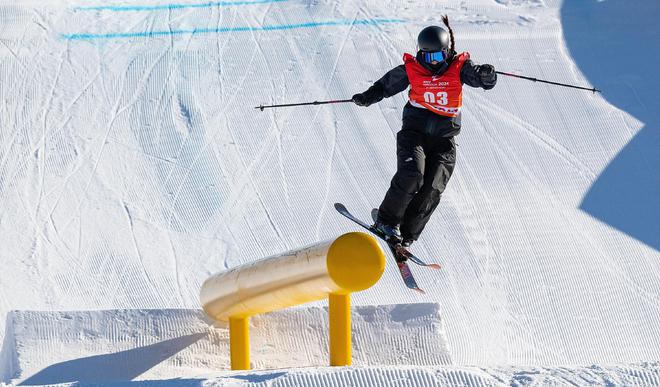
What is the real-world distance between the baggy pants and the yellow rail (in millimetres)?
558

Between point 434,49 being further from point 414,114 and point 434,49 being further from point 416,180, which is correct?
point 416,180

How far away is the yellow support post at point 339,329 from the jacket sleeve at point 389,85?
116 cm

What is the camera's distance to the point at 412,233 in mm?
7609

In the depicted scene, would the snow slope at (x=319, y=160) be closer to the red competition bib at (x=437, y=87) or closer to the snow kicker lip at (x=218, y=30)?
the snow kicker lip at (x=218, y=30)

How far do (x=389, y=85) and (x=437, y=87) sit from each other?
309 mm

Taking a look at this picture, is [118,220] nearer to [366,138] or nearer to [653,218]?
[366,138]

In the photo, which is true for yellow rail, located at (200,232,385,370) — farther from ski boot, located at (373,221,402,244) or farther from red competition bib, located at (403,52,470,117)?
red competition bib, located at (403,52,470,117)

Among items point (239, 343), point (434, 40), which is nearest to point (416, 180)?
point (434, 40)

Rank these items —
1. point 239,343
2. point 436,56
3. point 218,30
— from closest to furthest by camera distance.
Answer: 1. point 436,56
2. point 239,343
3. point 218,30

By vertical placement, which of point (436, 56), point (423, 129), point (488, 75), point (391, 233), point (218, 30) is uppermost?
point (218, 30)

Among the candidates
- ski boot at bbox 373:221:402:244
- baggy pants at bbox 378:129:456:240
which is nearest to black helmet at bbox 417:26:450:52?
baggy pants at bbox 378:129:456:240

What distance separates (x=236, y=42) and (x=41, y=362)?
543 centimetres

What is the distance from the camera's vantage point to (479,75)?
7312 millimetres

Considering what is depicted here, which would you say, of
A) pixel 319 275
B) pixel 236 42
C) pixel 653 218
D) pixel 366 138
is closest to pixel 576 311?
pixel 653 218
